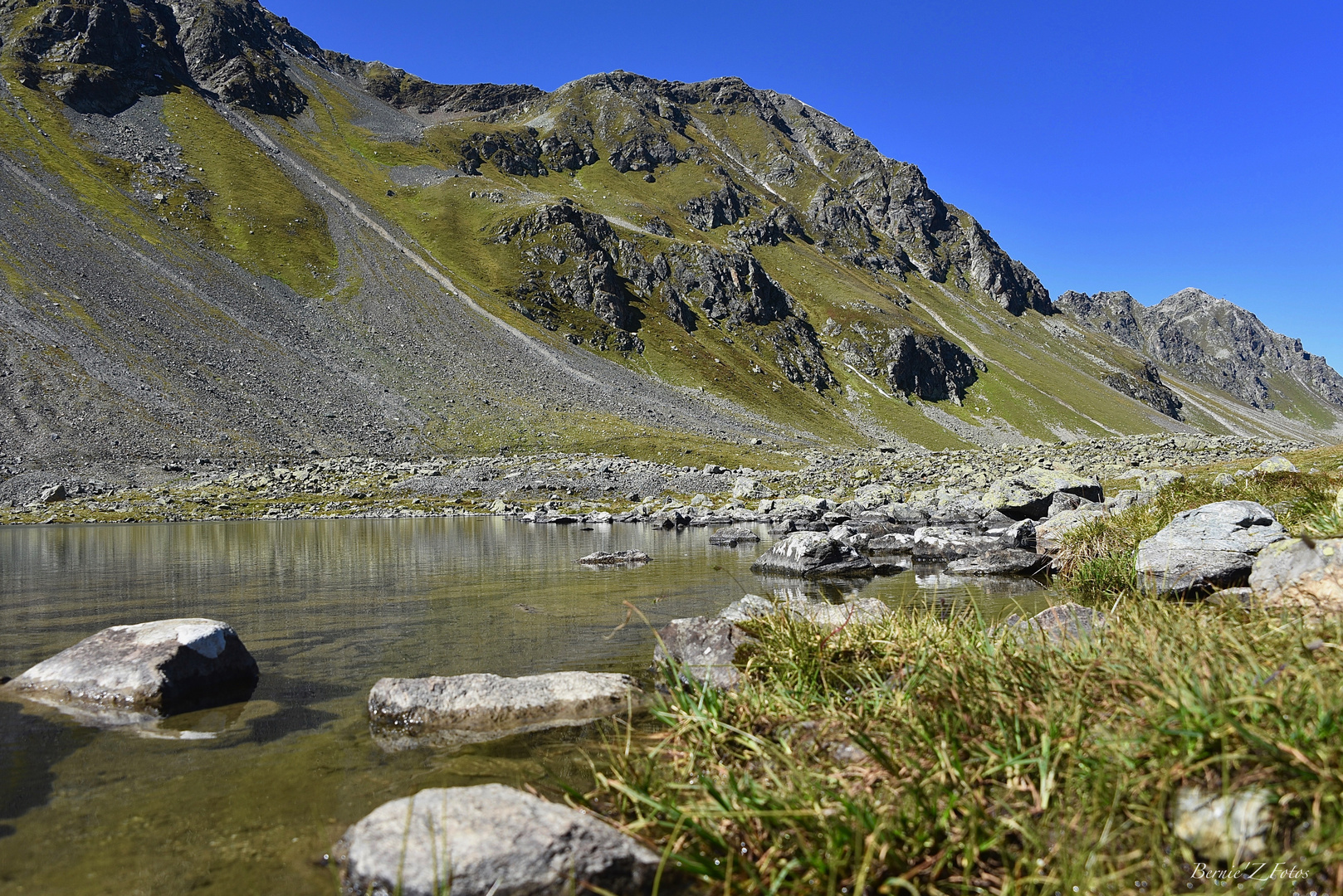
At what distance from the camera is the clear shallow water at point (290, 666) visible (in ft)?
16.9

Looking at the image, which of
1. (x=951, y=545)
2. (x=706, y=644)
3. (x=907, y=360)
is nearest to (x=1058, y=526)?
(x=951, y=545)

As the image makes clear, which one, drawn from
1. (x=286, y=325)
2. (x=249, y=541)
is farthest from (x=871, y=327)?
(x=249, y=541)

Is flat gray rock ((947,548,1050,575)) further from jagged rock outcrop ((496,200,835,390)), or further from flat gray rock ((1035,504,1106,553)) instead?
jagged rock outcrop ((496,200,835,390))

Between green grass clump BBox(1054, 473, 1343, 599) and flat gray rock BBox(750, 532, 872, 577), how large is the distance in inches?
219

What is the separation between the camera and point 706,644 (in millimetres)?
9125

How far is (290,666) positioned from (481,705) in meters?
4.38

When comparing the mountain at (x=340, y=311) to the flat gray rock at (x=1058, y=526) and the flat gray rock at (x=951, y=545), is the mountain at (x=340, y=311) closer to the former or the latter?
the flat gray rock at (x=951, y=545)

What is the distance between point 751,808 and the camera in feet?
14.2

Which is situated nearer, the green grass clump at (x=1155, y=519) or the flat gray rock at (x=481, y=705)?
the flat gray rock at (x=481, y=705)

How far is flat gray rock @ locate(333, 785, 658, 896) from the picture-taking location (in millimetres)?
4148

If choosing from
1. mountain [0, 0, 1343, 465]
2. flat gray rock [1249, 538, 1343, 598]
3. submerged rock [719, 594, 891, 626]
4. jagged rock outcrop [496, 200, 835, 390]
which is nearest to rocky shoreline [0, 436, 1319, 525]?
mountain [0, 0, 1343, 465]

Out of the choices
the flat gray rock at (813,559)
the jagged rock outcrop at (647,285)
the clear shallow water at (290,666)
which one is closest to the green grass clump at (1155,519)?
the clear shallow water at (290,666)

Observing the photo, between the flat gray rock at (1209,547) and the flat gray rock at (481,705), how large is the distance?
331 inches

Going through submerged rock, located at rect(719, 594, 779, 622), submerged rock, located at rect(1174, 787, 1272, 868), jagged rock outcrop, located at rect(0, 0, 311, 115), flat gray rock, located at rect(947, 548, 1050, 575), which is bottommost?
flat gray rock, located at rect(947, 548, 1050, 575)
